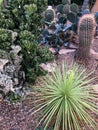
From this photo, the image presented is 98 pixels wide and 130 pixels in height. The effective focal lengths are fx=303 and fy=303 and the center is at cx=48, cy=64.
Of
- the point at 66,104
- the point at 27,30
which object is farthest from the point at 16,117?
the point at 27,30

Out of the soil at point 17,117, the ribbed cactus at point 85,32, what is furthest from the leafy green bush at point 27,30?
the ribbed cactus at point 85,32

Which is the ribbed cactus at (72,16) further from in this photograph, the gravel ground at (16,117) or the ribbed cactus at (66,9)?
the gravel ground at (16,117)

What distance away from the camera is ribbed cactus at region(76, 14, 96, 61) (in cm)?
371

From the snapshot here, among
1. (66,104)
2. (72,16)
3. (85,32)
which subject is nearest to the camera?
(66,104)

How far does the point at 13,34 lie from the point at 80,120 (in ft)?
3.78

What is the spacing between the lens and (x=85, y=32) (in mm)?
3756

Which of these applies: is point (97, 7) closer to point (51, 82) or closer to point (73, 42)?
point (73, 42)

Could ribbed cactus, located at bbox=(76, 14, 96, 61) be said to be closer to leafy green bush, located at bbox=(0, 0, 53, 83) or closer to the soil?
leafy green bush, located at bbox=(0, 0, 53, 83)

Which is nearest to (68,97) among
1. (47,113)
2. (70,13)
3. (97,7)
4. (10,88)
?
(47,113)

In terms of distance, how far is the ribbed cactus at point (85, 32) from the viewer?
3.71 meters

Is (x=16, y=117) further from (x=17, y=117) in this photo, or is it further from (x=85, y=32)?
(x=85, y=32)

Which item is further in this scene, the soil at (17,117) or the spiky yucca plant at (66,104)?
the soil at (17,117)

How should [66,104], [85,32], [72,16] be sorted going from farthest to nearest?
[72,16] → [85,32] → [66,104]

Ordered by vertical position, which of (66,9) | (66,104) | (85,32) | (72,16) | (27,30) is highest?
(66,9)
